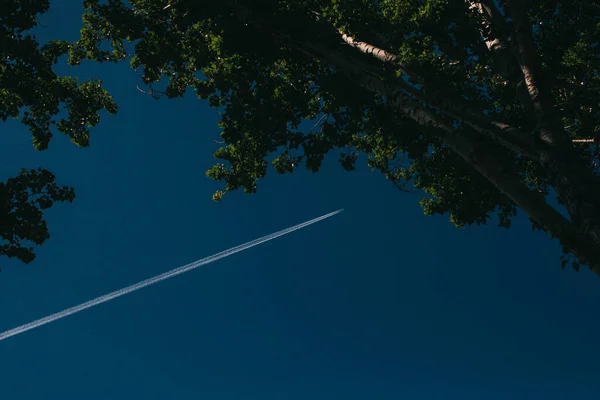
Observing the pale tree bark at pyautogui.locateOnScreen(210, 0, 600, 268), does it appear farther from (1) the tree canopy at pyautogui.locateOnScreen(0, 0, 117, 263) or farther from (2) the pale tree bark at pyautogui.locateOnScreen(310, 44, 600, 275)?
(1) the tree canopy at pyautogui.locateOnScreen(0, 0, 117, 263)

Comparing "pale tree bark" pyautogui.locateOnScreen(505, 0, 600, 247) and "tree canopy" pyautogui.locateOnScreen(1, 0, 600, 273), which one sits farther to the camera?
"tree canopy" pyautogui.locateOnScreen(1, 0, 600, 273)

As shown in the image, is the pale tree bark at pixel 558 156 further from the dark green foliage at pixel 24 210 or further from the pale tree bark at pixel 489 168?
the dark green foliage at pixel 24 210

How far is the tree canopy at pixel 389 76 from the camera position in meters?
8.75

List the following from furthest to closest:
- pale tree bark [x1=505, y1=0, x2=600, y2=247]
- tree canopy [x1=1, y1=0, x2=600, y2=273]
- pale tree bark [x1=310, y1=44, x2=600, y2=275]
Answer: tree canopy [x1=1, y1=0, x2=600, y2=273] < pale tree bark [x1=505, y1=0, x2=600, y2=247] < pale tree bark [x1=310, y1=44, x2=600, y2=275]

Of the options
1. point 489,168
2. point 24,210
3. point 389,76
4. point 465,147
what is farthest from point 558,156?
point 24,210

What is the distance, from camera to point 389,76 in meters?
9.12

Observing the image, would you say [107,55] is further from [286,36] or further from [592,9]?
[592,9]

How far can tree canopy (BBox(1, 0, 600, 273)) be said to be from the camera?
8.75 m

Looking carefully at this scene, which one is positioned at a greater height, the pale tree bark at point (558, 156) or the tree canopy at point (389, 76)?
the tree canopy at point (389, 76)

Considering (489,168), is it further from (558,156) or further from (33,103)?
(33,103)

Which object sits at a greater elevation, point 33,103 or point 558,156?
point 33,103

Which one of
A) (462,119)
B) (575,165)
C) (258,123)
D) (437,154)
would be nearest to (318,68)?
(258,123)

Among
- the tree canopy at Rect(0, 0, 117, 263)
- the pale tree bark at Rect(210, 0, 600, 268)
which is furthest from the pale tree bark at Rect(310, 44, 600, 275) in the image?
the tree canopy at Rect(0, 0, 117, 263)

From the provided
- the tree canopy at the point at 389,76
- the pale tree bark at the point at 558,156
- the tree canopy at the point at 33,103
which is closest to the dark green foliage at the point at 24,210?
the tree canopy at the point at 33,103
